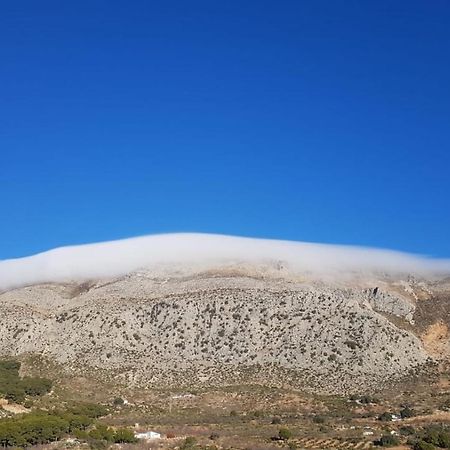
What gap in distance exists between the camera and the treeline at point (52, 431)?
139 feet

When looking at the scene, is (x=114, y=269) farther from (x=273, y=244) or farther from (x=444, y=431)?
(x=444, y=431)

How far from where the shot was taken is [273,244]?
141 m

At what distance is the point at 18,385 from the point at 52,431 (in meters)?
23.0

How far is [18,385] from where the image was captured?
216 ft

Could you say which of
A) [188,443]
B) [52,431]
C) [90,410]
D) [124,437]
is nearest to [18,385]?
[90,410]

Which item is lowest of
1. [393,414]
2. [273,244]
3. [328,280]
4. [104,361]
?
[393,414]

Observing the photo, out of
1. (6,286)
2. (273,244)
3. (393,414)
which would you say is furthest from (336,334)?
(6,286)

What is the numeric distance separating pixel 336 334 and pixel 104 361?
3008 centimetres

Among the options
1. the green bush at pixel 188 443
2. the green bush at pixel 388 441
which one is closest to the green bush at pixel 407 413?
the green bush at pixel 388 441

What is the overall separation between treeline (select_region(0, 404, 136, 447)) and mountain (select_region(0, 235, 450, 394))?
2458cm

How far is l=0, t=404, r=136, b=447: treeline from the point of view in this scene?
42.4 meters

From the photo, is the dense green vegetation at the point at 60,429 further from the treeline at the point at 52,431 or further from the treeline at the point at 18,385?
the treeline at the point at 18,385

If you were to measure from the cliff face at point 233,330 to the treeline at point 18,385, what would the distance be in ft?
22.5

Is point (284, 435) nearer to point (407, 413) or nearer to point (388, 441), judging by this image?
point (388, 441)
